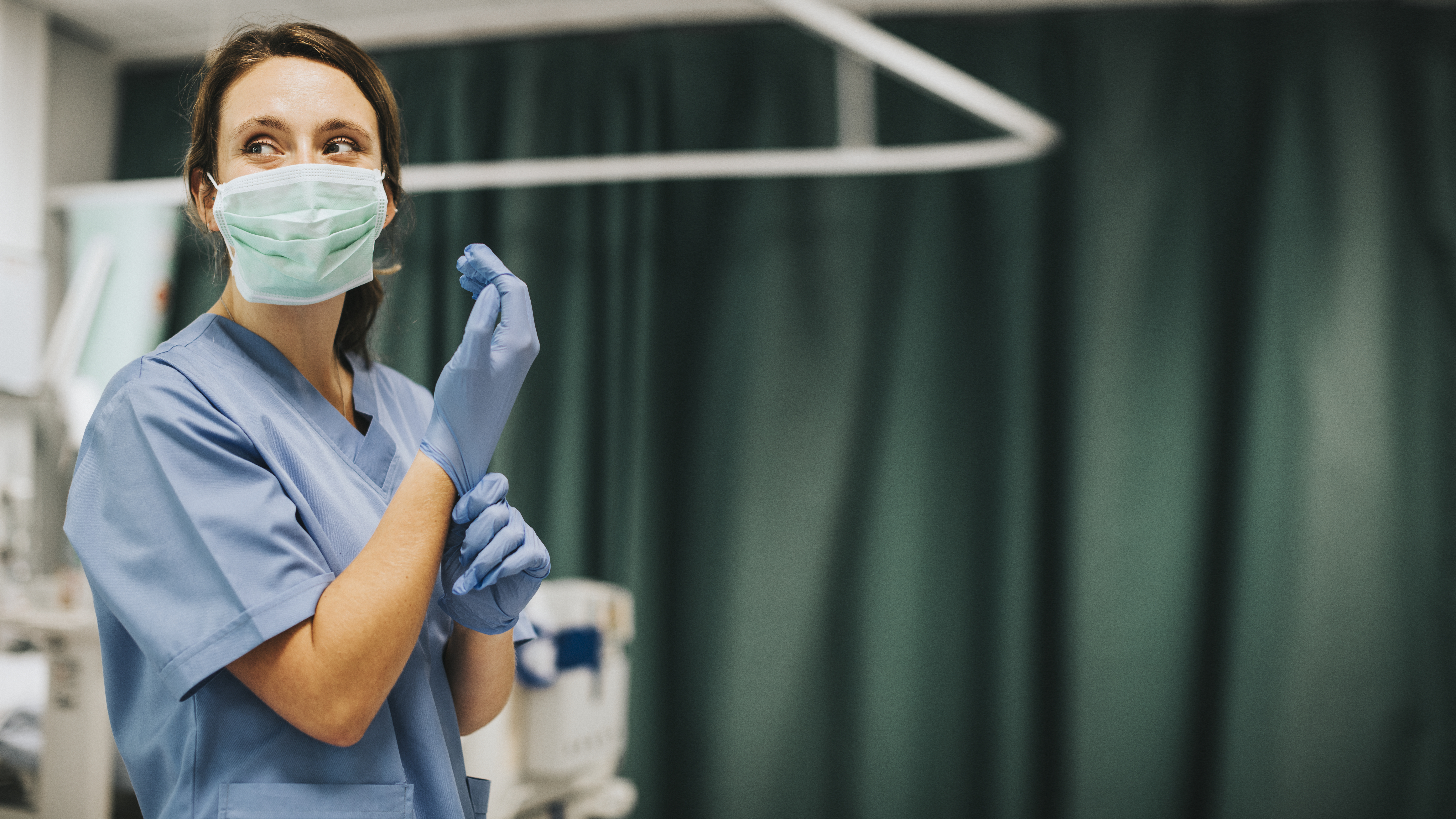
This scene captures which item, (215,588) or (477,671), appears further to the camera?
(477,671)

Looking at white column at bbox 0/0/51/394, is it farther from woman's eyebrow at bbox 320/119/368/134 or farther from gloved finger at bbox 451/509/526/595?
gloved finger at bbox 451/509/526/595

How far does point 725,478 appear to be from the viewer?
2766mm

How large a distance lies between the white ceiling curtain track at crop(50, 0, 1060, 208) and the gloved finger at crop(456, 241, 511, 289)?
30.5 inches

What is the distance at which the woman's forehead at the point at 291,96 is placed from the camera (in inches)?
30.1

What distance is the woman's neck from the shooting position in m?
0.81

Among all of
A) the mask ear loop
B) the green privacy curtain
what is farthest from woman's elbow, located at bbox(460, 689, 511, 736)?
the green privacy curtain

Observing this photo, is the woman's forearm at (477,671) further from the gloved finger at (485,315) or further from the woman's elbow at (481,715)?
the gloved finger at (485,315)

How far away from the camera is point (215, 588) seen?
645 millimetres

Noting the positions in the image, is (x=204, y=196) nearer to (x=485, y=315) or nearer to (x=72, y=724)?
(x=485, y=315)

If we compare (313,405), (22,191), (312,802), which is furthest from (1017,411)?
(22,191)

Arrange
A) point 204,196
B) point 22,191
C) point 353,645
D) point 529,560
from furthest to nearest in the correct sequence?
point 22,191 < point 204,196 < point 529,560 < point 353,645

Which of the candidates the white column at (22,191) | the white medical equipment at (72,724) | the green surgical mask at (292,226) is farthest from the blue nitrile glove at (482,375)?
the white column at (22,191)

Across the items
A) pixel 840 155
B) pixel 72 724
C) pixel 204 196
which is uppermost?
pixel 840 155

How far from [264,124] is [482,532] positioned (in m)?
0.39
